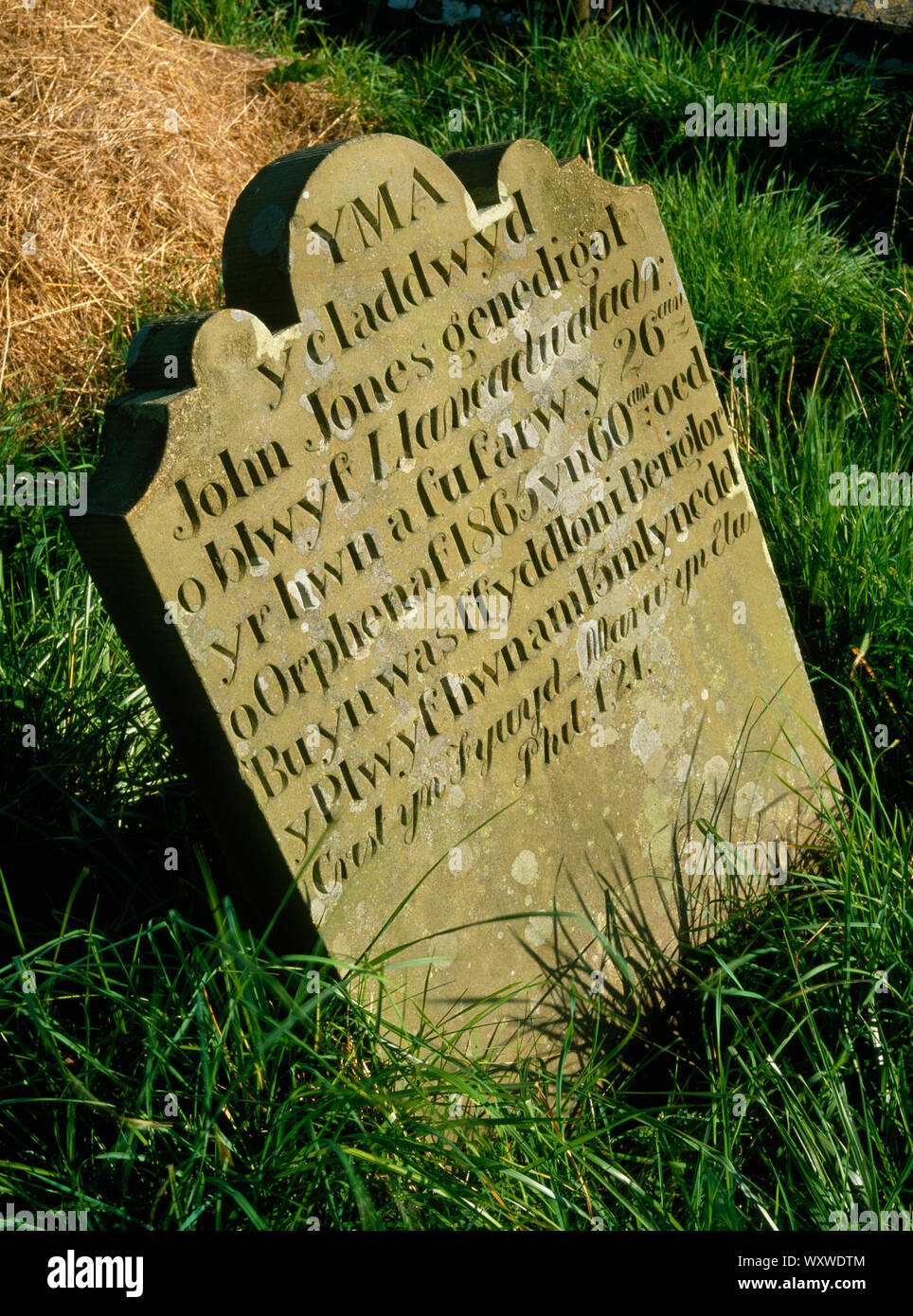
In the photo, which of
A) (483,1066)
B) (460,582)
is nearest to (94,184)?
(460,582)

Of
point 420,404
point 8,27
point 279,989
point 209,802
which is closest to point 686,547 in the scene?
point 420,404

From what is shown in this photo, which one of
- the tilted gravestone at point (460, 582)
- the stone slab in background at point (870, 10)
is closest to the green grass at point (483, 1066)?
the tilted gravestone at point (460, 582)

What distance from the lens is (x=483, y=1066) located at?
1912 millimetres

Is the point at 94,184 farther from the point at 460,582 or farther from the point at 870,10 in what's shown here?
the point at 870,10

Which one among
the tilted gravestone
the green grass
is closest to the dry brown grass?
the green grass

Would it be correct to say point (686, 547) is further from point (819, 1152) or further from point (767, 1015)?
point (819, 1152)

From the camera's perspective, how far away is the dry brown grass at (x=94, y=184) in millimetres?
3377

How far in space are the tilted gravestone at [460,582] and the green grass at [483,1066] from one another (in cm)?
15

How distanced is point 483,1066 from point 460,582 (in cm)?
85

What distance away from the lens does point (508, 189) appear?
6.55 feet

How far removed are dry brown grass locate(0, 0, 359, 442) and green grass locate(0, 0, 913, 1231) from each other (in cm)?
16

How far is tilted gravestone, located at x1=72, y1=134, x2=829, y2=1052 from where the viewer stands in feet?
5.35

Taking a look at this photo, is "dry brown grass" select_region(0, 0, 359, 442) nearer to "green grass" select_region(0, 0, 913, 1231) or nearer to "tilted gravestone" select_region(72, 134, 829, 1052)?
"green grass" select_region(0, 0, 913, 1231)

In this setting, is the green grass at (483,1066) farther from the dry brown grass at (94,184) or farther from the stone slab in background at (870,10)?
the stone slab in background at (870,10)
